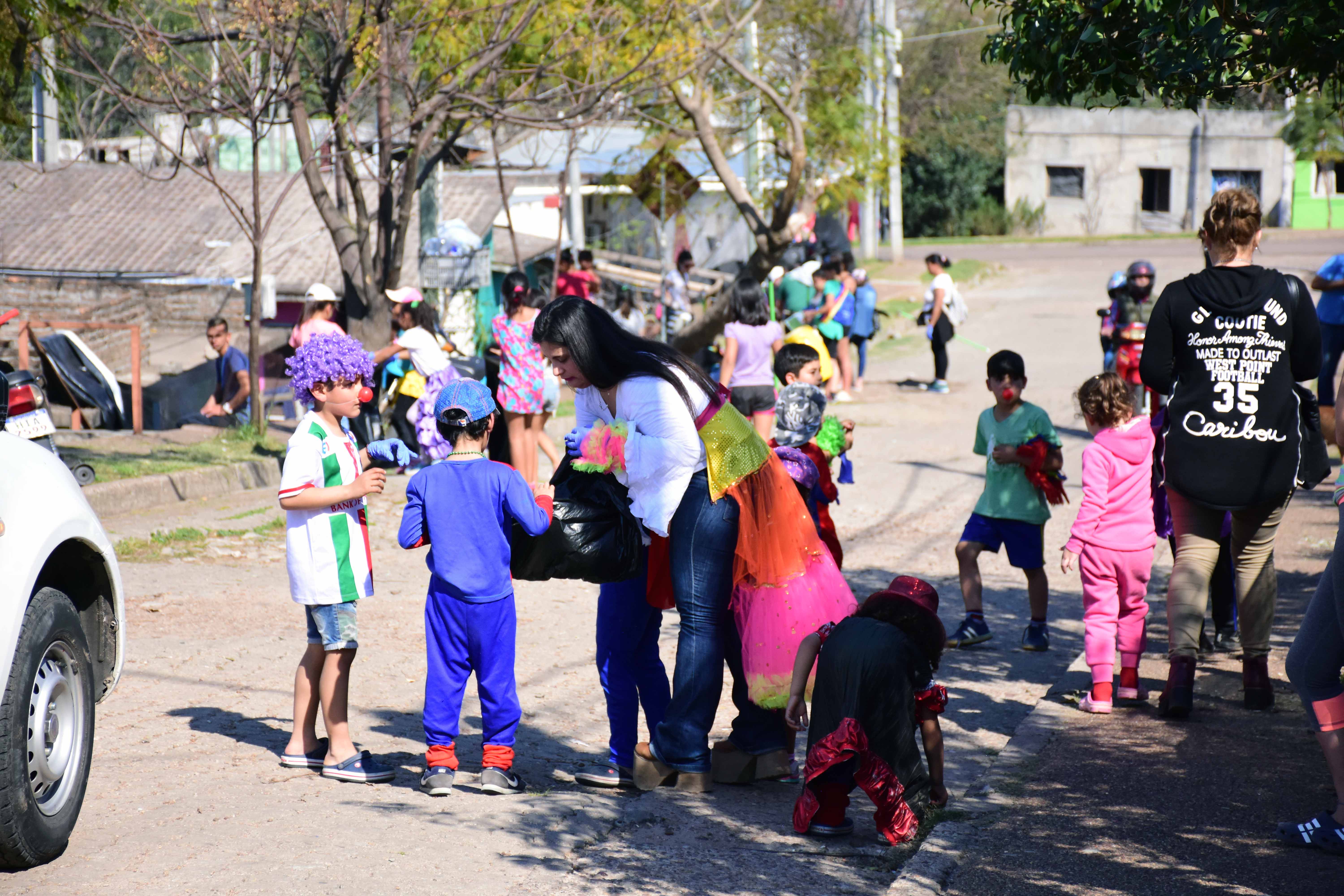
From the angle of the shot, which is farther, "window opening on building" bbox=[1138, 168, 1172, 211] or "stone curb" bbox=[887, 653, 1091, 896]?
"window opening on building" bbox=[1138, 168, 1172, 211]

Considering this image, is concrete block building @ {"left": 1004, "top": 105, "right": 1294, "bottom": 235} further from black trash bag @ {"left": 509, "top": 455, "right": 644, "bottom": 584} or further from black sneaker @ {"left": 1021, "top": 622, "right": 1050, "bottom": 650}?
black trash bag @ {"left": 509, "top": 455, "right": 644, "bottom": 584}

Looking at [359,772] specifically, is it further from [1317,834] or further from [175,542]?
[175,542]

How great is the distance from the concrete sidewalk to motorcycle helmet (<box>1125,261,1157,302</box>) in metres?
5.02

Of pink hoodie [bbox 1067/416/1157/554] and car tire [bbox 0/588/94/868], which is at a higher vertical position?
pink hoodie [bbox 1067/416/1157/554]

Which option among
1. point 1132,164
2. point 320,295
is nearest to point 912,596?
point 320,295

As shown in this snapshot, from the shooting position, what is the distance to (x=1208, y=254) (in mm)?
5160

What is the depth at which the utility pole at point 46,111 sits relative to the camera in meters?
9.93

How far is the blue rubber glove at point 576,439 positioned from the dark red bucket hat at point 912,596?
3.60 ft

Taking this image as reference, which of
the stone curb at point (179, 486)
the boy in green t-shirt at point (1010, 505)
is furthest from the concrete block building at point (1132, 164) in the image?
the boy in green t-shirt at point (1010, 505)

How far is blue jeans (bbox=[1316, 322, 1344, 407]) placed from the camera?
1095 cm

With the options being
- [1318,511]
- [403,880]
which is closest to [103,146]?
[1318,511]

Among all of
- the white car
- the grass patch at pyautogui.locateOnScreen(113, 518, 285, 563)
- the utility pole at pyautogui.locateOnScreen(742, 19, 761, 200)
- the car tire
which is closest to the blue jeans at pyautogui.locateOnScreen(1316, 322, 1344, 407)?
the utility pole at pyautogui.locateOnScreen(742, 19, 761, 200)

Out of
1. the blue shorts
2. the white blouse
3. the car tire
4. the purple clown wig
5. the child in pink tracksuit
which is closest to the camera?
the car tire

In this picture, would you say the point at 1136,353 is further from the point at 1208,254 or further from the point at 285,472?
the point at 285,472
